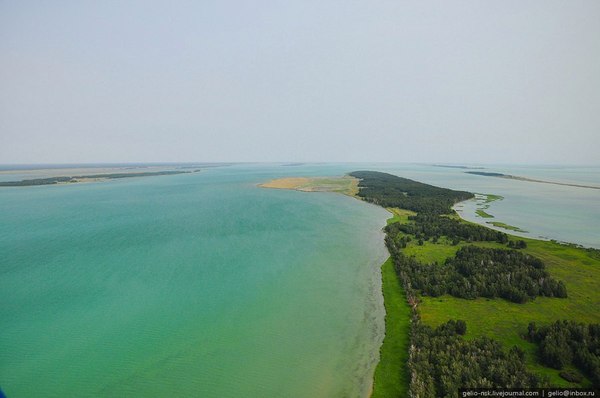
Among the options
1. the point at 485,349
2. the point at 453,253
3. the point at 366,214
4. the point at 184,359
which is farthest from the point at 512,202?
the point at 184,359

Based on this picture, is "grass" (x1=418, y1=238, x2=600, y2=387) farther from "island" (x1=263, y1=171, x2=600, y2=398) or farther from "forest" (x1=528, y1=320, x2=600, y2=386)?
"forest" (x1=528, y1=320, x2=600, y2=386)

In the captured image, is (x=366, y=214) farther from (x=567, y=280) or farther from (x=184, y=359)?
(x=184, y=359)

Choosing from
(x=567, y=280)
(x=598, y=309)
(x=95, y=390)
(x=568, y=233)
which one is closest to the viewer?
(x=95, y=390)

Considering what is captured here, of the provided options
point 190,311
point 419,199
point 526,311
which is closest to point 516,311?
point 526,311

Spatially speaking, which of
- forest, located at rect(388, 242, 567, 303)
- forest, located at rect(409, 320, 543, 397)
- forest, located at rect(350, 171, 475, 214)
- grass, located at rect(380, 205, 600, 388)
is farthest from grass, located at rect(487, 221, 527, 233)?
forest, located at rect(409, 320, 543, 397)

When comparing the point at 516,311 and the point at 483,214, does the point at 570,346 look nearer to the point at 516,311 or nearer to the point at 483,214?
the point at 516,311

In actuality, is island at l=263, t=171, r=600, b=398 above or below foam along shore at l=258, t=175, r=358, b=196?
below
